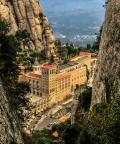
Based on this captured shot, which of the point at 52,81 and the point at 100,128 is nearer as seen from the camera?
the point at 100,128

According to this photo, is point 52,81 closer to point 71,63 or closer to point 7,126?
point 71,63

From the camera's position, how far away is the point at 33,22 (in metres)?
135

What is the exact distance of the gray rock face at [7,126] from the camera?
7951mm

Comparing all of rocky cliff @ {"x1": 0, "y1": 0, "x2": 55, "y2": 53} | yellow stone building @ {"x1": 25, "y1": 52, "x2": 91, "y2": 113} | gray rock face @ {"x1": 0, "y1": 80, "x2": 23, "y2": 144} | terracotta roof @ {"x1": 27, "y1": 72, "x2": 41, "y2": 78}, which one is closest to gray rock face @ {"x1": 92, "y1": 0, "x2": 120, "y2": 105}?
gray rock face @ {"x1": 0, "y1": 80, "x2": 23, "y2": 144}

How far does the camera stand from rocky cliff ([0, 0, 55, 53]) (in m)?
131

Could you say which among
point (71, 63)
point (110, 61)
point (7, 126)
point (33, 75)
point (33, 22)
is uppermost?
point (7, 126)

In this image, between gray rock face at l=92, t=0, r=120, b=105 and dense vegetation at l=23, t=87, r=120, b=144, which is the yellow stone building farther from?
dense vegetation at l=23, t=87, r=120, b=144

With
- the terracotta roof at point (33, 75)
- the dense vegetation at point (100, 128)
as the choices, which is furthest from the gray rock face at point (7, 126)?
the terracotta roof at point (33, 75)

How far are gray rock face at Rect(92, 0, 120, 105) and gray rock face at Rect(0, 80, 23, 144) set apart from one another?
30.7ft

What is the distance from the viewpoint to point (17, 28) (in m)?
129

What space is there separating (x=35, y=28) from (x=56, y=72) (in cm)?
3531

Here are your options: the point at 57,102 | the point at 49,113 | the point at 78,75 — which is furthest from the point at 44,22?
the point at 49,113

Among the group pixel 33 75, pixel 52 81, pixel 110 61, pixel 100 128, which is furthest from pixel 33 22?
pixel 100 128

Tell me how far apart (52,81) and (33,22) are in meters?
37.4
